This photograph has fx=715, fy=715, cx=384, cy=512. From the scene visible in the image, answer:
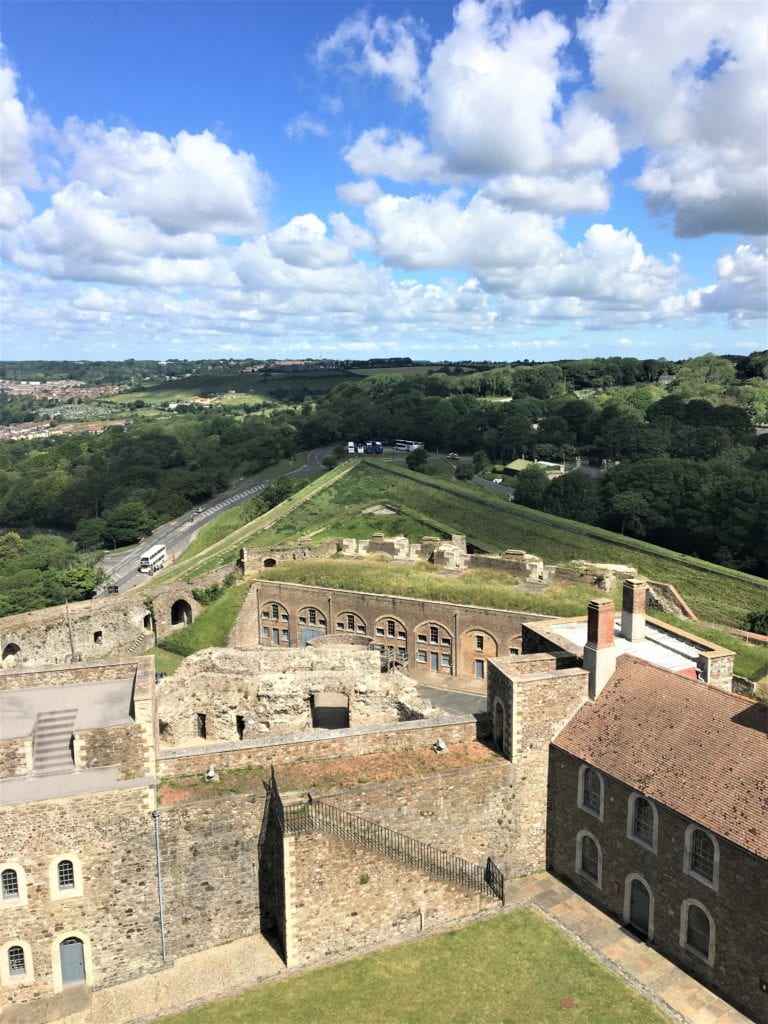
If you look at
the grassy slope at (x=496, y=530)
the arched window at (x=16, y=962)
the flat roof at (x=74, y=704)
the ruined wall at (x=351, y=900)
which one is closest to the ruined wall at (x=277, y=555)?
the grassy slope at (x=496, y=530)

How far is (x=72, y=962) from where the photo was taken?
63.1 ft

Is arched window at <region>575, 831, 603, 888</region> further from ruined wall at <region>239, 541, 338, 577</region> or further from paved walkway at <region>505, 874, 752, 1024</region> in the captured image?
ruined wall at <region>239, 541, 338, 577</region>

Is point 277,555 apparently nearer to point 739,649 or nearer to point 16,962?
point 739,649

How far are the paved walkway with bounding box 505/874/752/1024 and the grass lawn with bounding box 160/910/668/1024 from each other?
0.39 metres

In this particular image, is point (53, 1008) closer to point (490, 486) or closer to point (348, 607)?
point (348, 607)

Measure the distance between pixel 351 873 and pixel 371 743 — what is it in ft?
12.3

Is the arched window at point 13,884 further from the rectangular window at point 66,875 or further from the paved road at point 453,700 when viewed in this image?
the paved road at point 453,700

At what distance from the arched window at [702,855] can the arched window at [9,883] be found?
56.2ft

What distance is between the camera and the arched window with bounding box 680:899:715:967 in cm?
1762

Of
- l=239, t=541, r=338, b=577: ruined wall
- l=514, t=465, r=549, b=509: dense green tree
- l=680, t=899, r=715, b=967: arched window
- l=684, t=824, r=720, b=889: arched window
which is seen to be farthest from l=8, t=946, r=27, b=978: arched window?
l=514, t=465, r=549, b=509: dense green tree

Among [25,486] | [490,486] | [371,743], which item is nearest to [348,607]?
[371,743]

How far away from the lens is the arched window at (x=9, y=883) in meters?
18.4

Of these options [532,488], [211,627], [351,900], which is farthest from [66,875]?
[532,488]

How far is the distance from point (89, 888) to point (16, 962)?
260 centimetres
